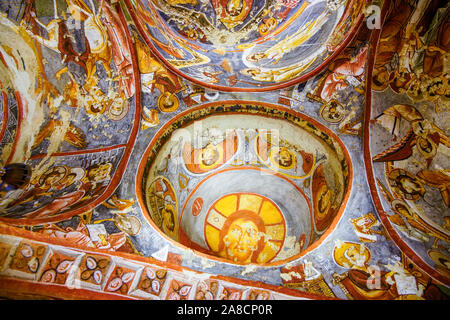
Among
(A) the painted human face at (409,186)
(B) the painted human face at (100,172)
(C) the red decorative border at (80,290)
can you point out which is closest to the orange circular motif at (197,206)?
(B) the painted human face at (100,172)

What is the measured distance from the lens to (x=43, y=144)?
5.04 meters

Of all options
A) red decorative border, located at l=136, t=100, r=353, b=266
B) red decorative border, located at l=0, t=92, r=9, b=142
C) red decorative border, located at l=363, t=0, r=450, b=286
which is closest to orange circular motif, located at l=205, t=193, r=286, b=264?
red decorative border, located at l=136, t=100, r=353, b=266

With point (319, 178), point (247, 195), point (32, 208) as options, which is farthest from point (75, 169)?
point (319, 178)

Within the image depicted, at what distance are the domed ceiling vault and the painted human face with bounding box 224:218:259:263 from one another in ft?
0.18

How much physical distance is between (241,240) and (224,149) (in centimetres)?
261

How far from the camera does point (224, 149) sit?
8117 mm

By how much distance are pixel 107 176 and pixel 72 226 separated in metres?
1.27

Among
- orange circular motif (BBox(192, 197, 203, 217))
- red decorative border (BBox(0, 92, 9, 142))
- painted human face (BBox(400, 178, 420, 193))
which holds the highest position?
red decorative border (BBox(0, 92, 9, 142))

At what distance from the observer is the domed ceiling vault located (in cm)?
462

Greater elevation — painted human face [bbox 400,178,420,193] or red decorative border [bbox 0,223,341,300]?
painted human face [bbox 400,178,420,193]

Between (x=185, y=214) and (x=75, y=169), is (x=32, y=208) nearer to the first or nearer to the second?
(x=75, y=169)

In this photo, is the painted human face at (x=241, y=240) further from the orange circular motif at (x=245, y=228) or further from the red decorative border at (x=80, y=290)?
the red decorative border at (x=80, y=290)

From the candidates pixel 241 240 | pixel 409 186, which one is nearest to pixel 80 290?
pixel 241 240

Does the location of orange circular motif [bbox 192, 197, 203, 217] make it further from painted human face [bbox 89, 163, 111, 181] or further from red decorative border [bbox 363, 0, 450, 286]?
red decorative border [bbox 363, 0, 450, 286]
